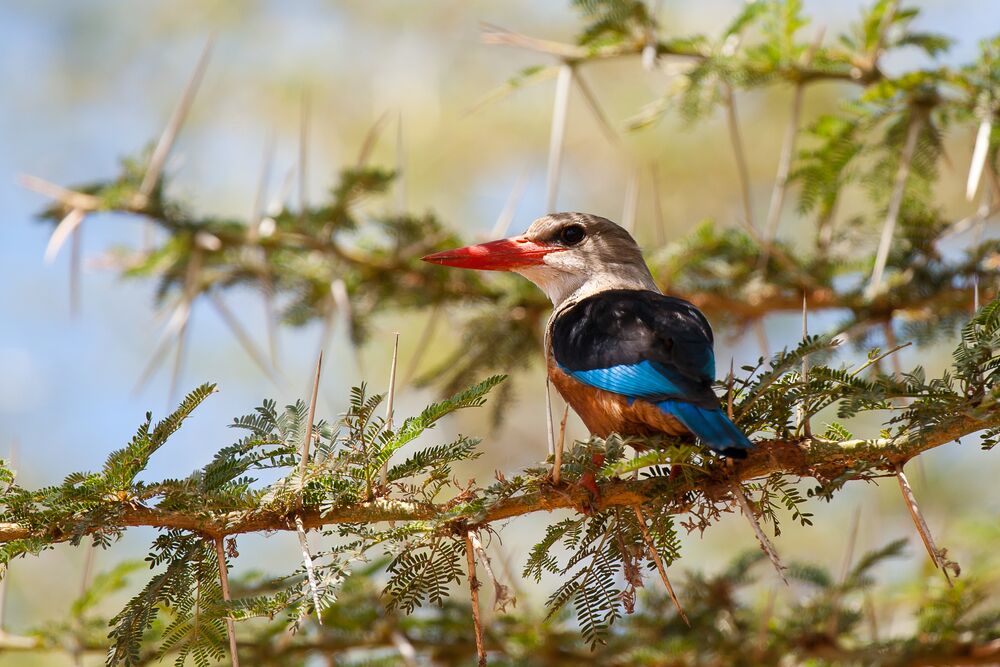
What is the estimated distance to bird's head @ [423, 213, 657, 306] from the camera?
4086 millimetres

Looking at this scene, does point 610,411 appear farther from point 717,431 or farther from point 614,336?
point 717,431

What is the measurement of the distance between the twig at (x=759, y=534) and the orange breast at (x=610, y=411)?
1.67ft

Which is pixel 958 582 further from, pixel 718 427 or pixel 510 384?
pixel 510 384

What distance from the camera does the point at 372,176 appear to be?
4078 millimetres

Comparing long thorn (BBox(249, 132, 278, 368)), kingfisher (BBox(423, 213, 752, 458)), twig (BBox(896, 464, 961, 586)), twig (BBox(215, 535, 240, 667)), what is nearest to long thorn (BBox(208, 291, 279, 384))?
long thorn (BBox(249, 132, 278, 368))

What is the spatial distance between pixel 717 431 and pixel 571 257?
75.5 inches

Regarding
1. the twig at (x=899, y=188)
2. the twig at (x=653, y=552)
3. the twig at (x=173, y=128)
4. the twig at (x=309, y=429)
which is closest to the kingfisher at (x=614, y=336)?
the twig at (x=653, y=552)

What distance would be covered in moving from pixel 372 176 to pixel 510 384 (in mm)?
1004

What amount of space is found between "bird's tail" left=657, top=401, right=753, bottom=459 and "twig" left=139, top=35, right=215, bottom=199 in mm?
2169

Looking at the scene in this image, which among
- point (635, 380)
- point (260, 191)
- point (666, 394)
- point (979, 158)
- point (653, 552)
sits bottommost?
point (653, 552)

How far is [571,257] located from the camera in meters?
4.18

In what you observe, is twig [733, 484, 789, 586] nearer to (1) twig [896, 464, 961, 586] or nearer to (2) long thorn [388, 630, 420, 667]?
(1) twig [896, 464, 961, 586]

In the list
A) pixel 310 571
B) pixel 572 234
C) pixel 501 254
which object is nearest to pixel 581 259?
pixel 572 234

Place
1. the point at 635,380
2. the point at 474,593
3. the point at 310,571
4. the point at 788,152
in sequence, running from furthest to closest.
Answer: the point at 788,152 → the point at 635,380 → the point at 474,593 → the point at 310,571
